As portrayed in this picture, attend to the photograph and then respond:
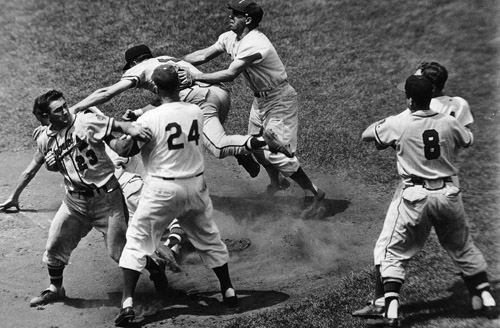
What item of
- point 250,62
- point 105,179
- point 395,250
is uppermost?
point 250,62

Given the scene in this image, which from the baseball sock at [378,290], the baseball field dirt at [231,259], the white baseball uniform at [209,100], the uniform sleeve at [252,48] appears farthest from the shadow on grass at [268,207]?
the baseball sock at [378,290]

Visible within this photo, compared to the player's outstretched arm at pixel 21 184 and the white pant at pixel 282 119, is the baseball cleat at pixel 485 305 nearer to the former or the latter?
the white pant at pixel 282 119

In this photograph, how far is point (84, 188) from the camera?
7.11 m

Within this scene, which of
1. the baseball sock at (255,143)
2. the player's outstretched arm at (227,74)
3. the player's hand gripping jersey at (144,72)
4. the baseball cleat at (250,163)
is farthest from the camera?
the baseball cleat at (250,163)

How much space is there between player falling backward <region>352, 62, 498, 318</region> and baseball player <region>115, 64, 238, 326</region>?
1543 mm

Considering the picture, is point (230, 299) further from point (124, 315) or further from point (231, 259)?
point (231, 259)

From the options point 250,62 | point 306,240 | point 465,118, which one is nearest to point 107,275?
point 306,240

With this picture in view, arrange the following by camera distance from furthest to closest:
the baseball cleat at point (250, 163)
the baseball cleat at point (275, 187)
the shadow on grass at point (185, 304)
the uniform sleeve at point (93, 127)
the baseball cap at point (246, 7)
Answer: the baseball cleat at point (275, 187), the baseball cleat at point (250, 163), the baseball cap at point (246, 7), the shadow on grass at point (185, 304), the uniform sleeve at point (93, 127)

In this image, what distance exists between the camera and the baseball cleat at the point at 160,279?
7402 mm

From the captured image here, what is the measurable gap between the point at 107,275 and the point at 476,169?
488 cm

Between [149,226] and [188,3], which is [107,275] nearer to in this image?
[149,226]

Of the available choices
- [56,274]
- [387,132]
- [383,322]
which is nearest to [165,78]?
[387,132]

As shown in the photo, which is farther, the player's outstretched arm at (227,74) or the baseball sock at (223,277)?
the player's outstretched arm at (227,74)

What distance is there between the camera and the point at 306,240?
847cm
